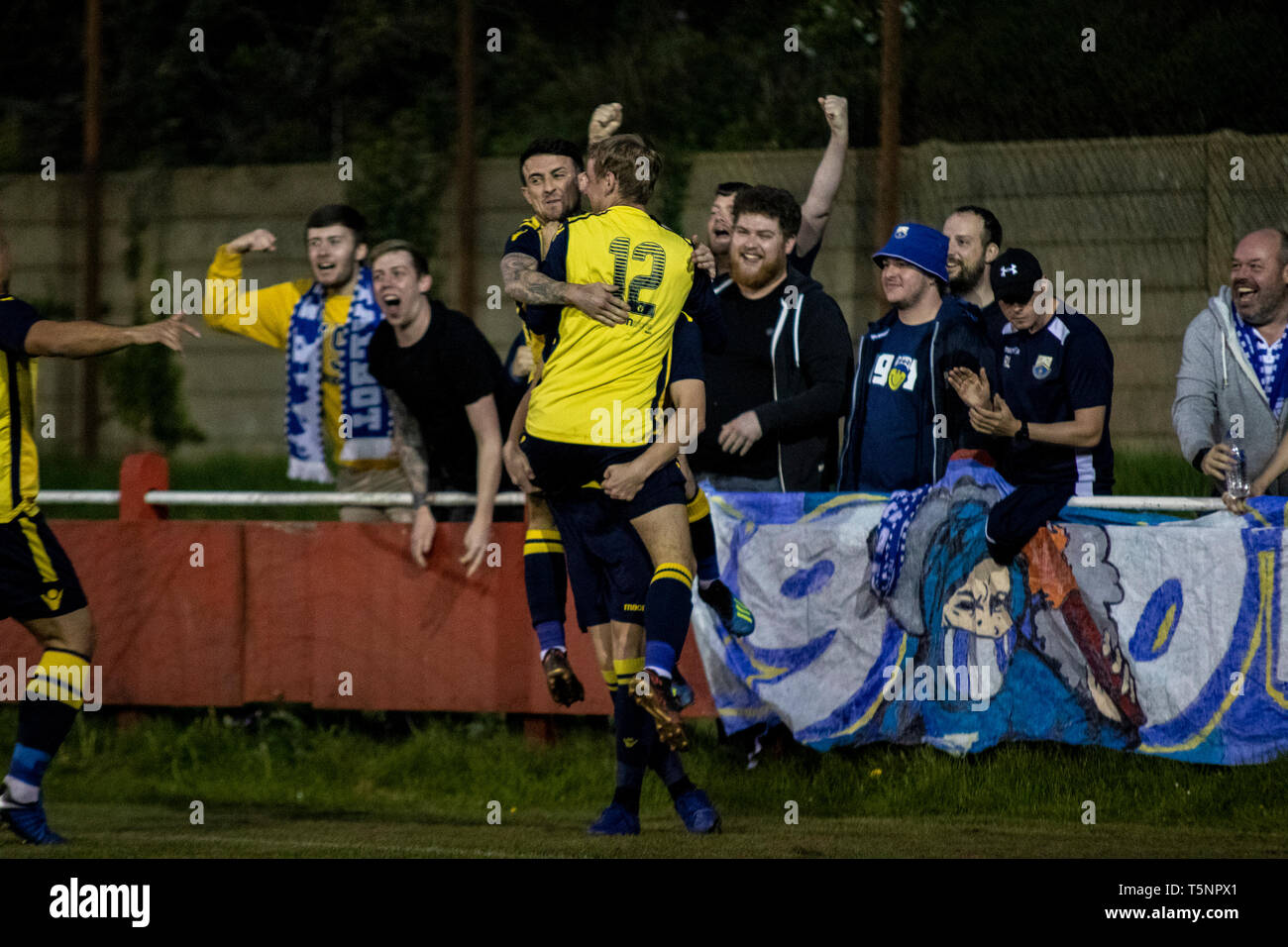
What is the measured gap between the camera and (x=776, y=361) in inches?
326

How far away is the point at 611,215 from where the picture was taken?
6.59 metres

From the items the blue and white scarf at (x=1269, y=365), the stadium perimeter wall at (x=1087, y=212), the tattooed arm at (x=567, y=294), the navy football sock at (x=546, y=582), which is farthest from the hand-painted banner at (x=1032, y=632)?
the stadium perimeter wall at (x=1087, y=212)

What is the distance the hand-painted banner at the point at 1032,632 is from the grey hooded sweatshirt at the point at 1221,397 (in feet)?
1.17

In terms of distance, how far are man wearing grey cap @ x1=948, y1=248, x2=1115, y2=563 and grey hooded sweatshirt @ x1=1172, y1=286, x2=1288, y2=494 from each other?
39cm

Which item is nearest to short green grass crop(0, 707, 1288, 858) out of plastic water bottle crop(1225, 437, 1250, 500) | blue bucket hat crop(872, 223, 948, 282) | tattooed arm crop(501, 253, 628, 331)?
plastic water bottle crop(1225, 437, 1250, 500)

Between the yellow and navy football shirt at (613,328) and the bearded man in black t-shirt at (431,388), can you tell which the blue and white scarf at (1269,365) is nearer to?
the yellow and navy football shirt at (613,328)

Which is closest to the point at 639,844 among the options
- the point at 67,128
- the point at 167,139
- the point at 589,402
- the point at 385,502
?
the point at 589,402

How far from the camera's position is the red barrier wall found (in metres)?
8.98

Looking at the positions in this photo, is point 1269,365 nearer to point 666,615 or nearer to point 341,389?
point 666,615

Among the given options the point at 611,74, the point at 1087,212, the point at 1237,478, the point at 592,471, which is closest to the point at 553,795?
the point at 592,471

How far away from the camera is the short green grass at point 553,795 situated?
6.85 meters

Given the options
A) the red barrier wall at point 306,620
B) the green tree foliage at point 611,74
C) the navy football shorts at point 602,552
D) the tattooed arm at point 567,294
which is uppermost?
the green tree foliage at point 611,74

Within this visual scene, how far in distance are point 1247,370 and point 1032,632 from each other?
1.58 meters

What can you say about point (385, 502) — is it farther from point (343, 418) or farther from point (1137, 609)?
point (1137, 609)
